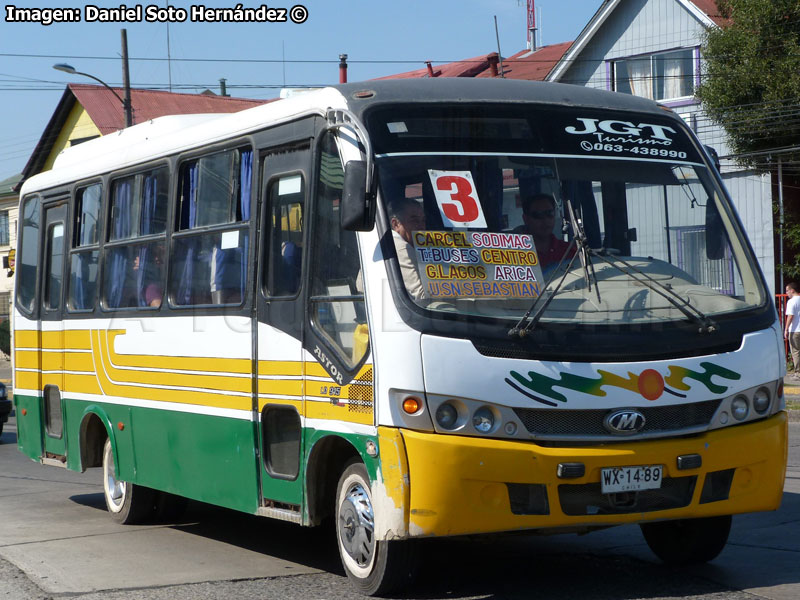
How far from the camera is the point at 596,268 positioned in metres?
6.74

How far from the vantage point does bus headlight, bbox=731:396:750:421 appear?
6680mm

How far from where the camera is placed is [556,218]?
681cm

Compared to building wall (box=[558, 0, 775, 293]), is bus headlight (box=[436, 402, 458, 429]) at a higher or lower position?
lower

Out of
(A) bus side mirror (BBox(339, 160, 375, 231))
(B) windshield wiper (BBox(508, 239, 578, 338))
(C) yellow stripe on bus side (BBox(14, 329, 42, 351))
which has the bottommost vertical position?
(C) yellow stripe on bus side (BBox(14, 329, 42, 351))

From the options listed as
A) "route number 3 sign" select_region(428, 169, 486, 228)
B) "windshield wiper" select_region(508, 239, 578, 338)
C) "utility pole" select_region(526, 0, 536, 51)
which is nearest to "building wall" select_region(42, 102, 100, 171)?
"utility pole" select_region(526, 0, 536, 51)

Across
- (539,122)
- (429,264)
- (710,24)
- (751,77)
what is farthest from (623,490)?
(710,24)

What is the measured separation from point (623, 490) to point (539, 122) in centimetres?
A: 210

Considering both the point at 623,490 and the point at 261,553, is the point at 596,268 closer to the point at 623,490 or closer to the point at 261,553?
the point at 623,490

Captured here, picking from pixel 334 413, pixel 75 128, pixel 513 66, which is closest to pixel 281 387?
pixel 334 413

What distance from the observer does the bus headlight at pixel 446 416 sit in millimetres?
6172

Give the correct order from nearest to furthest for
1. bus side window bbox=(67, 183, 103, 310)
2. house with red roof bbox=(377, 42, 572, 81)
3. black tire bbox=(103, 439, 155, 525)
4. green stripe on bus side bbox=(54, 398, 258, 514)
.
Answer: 1. green stripe on bus side bbox=(54, 398, 258, 514)
2. black tire bbox=(103, 439, 155, 525)
3. bus side window bbox=(67, 183, 103, 310)
4. house with red roof bbox=(377, 42, 572, 81)

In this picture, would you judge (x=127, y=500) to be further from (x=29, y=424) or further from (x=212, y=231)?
(x=212, y=231)

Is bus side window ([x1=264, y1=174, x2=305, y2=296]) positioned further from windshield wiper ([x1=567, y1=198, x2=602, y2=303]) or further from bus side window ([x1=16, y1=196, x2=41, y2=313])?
bus side window ([x1=16, y1=196, x2=41, y2=313])

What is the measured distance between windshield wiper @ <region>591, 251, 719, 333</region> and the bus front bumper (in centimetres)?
56
